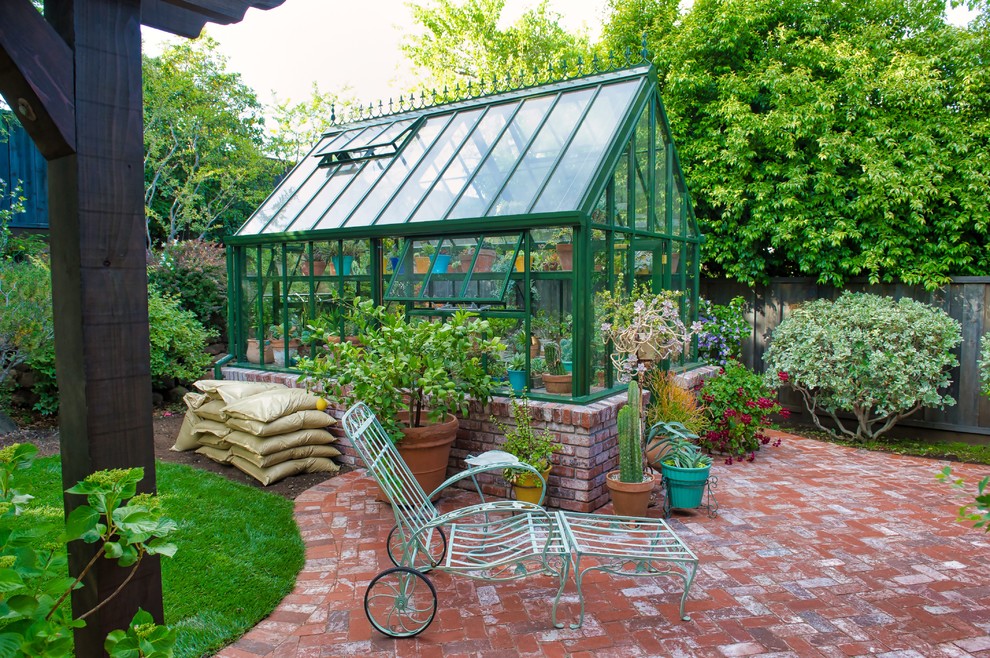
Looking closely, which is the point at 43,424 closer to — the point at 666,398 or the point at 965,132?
the point at 666,398

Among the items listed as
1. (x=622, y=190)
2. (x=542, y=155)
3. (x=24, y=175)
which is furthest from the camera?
(x=24, y=175)

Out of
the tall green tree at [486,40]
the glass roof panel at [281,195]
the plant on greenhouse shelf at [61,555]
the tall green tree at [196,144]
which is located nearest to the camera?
→ the plant on greenhouse shelf at [61,555]

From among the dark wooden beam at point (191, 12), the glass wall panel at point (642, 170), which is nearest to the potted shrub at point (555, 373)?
the glass wall panel at point (642, 170)

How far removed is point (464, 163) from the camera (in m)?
6.66

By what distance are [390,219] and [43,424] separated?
4.47 meters

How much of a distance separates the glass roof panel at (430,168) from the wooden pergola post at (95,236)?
439 cm

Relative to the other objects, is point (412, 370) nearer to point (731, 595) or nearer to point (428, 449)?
point (428, 449)

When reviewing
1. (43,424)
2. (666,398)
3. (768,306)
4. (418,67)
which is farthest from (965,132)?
(418,67)

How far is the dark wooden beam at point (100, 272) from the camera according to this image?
1928 millimetres

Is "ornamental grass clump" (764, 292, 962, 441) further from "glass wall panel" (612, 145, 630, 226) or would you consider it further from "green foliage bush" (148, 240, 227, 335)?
"green foliage bush" (148, 240, 227, 335)

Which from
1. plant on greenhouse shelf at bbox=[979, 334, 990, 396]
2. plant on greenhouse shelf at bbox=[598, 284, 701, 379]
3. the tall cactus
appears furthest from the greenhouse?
plant on greenhouse shelf at bbox=[979, 334, 990, 396]

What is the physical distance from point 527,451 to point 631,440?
84 cm

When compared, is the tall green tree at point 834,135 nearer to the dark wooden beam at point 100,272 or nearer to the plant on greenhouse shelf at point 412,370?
the plant on greenhouse shelf at point 412,370

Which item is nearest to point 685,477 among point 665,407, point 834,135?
point 665,407
